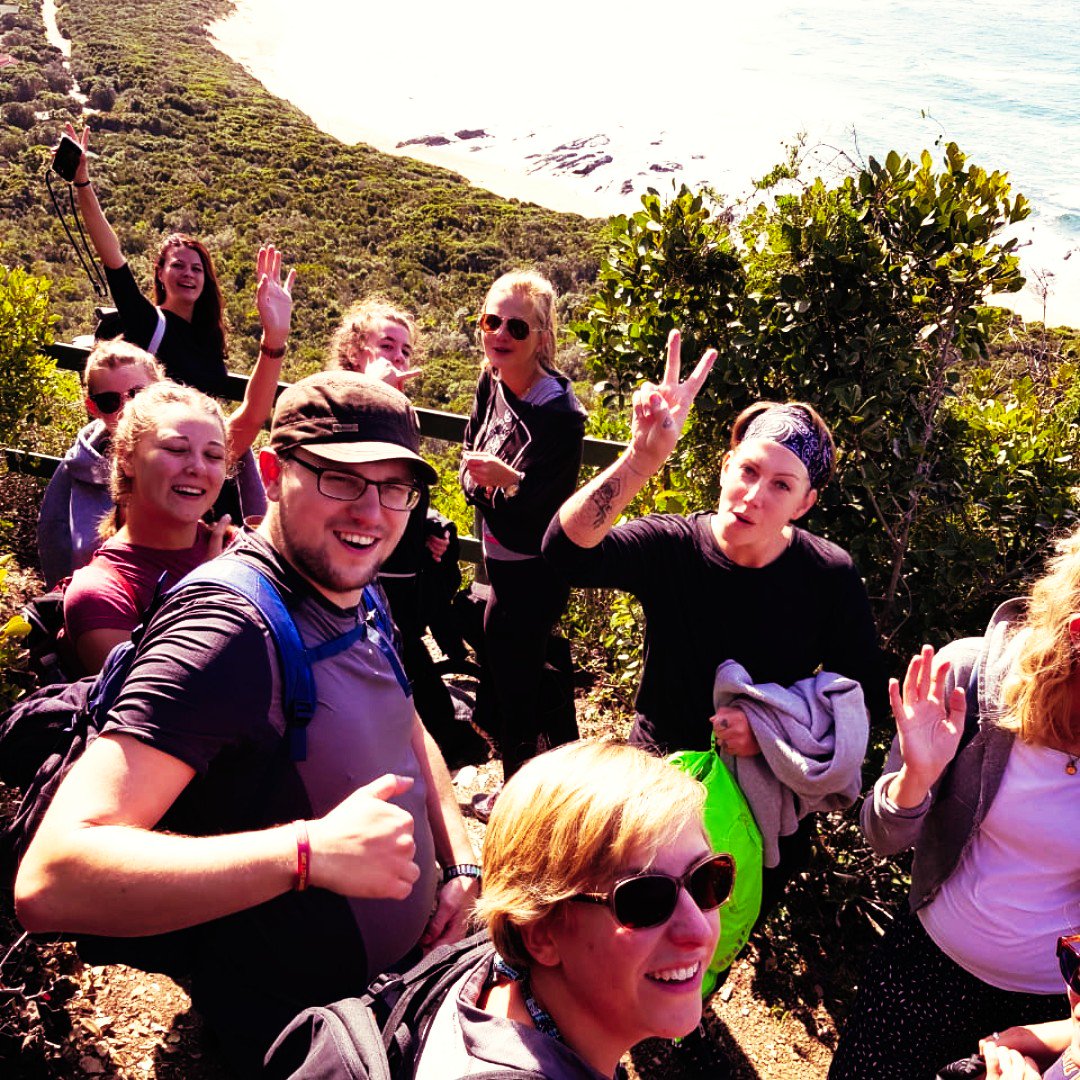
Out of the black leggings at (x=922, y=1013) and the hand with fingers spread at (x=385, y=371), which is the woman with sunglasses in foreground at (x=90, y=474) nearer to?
the hand with fingers spread at (x=385, y=371)

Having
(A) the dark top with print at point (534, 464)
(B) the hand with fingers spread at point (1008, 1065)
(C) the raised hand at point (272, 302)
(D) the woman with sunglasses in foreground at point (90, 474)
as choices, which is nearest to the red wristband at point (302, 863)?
(B) the hand with fingers spread at point (1008, 1065)

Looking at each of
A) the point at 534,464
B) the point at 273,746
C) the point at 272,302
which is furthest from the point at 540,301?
the point at 273,746

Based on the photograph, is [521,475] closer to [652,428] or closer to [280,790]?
[652,428]

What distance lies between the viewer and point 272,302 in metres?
3.55

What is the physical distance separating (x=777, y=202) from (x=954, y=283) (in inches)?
28.3

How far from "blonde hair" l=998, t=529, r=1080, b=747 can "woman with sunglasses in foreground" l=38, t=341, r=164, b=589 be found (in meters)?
2.70

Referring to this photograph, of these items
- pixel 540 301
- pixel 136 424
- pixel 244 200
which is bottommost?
pixel 136 424

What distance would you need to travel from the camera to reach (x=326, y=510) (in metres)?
1.83


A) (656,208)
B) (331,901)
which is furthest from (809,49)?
(331,901)

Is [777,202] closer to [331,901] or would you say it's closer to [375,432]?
[375,432]

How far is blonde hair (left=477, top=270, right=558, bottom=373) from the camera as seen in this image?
3.63m

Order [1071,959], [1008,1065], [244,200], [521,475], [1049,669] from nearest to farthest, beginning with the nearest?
[1071,959], [1008,1065], [1049,669], [521,475], [244,200]

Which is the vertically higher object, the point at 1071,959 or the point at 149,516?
the point at 149,516

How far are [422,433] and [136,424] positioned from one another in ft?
7.20
